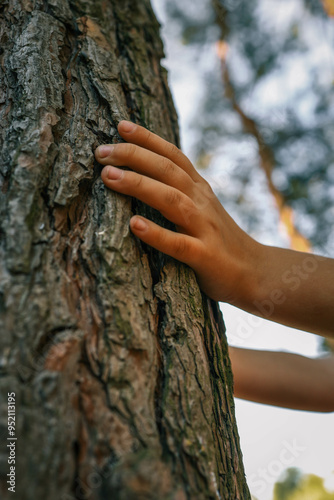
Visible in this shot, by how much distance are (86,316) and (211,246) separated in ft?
1.37

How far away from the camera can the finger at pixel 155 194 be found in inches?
33.4

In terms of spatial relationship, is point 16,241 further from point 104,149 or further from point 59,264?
point 104,149

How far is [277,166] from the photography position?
3275mm

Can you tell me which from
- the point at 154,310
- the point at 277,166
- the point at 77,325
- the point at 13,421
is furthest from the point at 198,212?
the point at 277,166

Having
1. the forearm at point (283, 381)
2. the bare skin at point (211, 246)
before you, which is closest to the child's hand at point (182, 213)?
the bare skin at point (211, 246)

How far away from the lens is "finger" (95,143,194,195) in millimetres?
871

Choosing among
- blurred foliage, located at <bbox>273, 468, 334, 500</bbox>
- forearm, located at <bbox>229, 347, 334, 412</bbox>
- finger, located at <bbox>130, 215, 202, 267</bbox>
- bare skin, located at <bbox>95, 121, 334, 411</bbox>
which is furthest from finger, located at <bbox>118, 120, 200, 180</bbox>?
blurred foliage, located at <bbox>273, 468, 334, 500</bbox>

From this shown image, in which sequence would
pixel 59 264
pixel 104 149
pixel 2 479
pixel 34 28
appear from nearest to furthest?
pixel 2 479 → pixel 59 264 → pixel 104 149 → pixel 34 28

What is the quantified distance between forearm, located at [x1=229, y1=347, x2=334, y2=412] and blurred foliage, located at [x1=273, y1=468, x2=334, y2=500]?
2.96 ft

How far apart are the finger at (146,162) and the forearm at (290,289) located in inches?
13.1

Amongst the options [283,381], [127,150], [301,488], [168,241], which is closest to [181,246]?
[168,241]

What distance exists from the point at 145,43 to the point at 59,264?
1038 millimetres

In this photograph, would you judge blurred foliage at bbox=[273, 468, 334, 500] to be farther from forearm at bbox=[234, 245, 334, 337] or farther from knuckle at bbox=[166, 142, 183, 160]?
knuckle at bbox=[166, 142, 183, 160]

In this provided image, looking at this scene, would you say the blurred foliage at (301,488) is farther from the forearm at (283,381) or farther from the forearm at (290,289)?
the forearm at (290,289)
